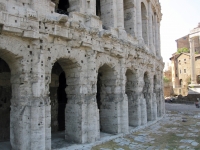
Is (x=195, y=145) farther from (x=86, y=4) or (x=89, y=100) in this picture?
(x=86, y=4)

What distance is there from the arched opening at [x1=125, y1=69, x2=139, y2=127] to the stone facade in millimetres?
55

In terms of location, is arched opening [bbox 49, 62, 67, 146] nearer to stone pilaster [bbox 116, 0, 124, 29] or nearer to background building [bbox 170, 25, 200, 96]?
stone pilaster [bbox 116, 0, 124, 29]

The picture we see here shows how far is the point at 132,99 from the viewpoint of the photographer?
12273 millimetres

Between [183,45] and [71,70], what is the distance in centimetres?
4660

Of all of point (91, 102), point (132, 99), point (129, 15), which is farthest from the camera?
point (129, 15)

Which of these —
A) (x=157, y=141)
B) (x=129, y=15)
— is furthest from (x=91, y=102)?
(x=129, y=15)

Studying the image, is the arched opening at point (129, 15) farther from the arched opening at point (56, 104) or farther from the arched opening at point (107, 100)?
the arched opening at point (56, 104)

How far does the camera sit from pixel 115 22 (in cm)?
1066

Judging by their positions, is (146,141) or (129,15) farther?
(129,15)

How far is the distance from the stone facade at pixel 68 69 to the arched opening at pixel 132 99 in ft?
0.18

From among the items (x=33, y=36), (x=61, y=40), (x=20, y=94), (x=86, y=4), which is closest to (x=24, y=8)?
(x=33, y=36)

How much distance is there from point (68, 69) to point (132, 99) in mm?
5114

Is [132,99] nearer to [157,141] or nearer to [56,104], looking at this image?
[157,141]

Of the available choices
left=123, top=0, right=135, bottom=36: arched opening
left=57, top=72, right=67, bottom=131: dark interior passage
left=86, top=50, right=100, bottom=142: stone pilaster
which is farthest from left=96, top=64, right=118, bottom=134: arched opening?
left=123, top=0, right=135, bottom=36: arched opening
